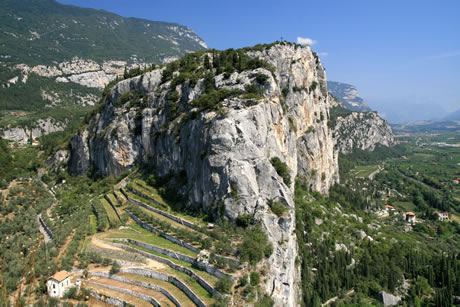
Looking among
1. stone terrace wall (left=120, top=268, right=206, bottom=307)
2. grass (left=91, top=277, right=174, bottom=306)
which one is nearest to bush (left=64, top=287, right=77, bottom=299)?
grass (left=91, top=277, right=174, bottom=306)

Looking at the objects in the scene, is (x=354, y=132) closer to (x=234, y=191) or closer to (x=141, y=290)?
(x=234, y=191)

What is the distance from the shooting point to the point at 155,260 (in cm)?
3191

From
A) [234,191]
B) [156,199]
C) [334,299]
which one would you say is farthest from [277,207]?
[334,299]

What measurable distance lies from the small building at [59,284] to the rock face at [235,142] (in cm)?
1731

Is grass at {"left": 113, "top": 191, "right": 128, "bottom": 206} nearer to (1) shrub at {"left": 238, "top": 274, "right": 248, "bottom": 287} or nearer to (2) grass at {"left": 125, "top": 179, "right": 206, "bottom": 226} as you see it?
(2) grass at {"left": 125, "top": 179, "right": 206, "bottom": 226}

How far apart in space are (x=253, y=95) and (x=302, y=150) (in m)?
34.2

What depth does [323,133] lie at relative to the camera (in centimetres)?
8056

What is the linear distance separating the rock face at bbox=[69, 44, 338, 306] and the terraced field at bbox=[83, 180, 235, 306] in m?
4.88

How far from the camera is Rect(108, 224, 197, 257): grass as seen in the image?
32.7m

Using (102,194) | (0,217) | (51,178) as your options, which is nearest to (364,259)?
(102,194)

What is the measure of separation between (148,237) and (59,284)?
40.1 ft

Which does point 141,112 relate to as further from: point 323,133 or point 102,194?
point 323,133

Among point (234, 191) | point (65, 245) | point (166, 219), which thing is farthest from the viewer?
point (166, 219)

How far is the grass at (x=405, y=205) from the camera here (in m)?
100
